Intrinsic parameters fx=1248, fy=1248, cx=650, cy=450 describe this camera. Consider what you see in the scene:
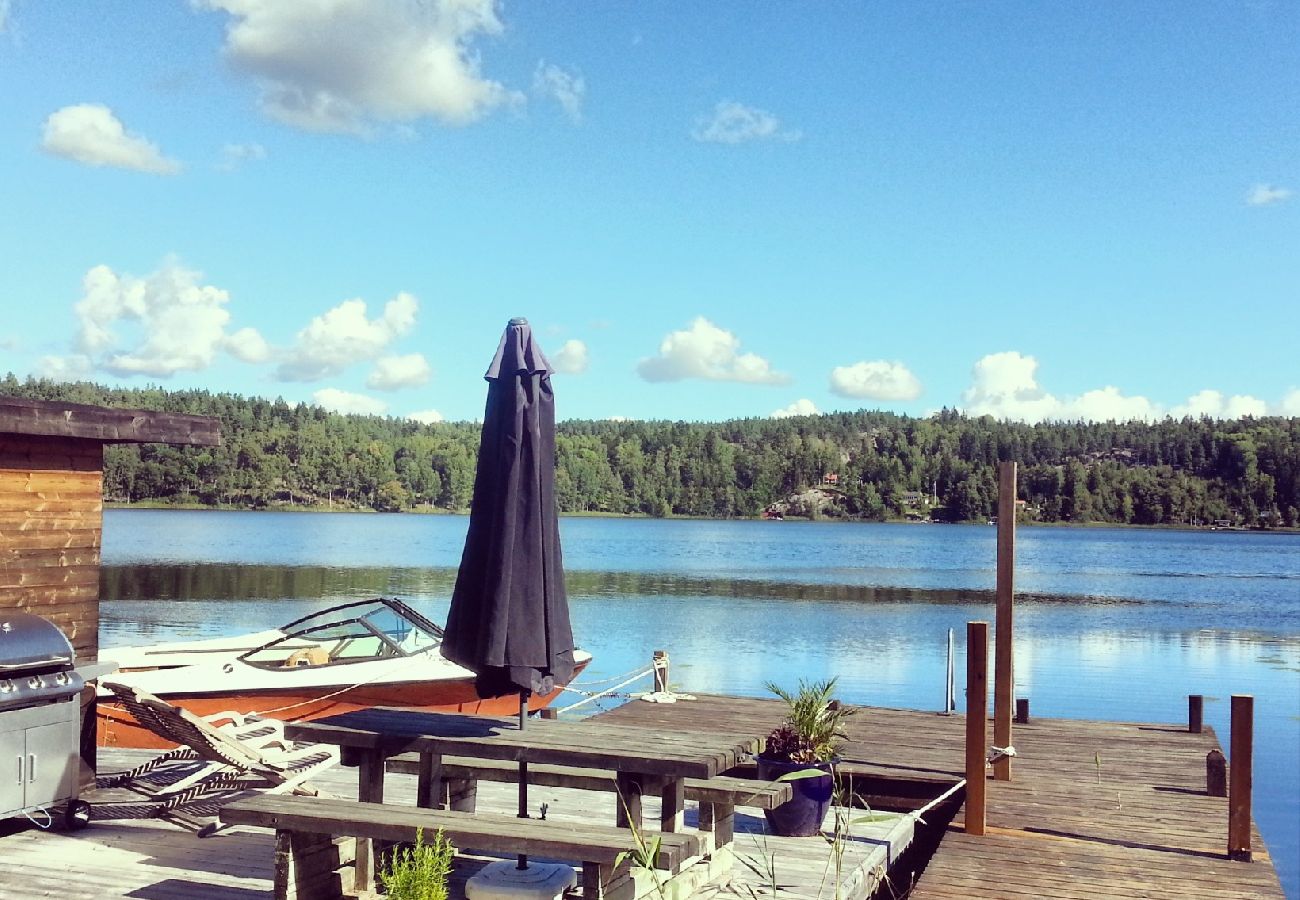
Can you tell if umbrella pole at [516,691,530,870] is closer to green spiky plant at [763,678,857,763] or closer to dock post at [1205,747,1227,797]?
green spiky plant at [763,678,857,763]

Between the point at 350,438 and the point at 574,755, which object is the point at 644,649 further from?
the point at 350,438

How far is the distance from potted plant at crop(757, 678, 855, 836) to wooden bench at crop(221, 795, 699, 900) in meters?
2.18

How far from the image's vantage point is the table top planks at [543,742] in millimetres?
5340

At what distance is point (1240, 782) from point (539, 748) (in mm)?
4299

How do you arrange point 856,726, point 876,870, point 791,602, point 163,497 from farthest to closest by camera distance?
point 163,497 → point 791,602 → point 856,726 → point 876,870

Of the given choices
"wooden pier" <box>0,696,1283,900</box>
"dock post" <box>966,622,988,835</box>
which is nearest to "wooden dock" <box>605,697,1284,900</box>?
"wooden pier" <box>0,696,1283,900</box>

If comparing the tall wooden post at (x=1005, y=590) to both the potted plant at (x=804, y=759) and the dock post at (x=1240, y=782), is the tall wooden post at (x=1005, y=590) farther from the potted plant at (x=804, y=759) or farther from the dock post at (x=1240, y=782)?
the potted plant at (x=804, y=759)

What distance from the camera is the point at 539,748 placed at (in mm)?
5352

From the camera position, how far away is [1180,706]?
21391mm

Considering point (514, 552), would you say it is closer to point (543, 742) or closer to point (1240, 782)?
point (543, 742)

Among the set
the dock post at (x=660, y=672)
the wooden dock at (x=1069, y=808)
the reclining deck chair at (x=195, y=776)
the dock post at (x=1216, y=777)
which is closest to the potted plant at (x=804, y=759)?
the wooden dock at (x=1069, y=808)

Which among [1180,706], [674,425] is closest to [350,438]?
[674,425]

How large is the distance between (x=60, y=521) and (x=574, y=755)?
3661mm

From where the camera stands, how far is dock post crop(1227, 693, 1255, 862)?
714cm
